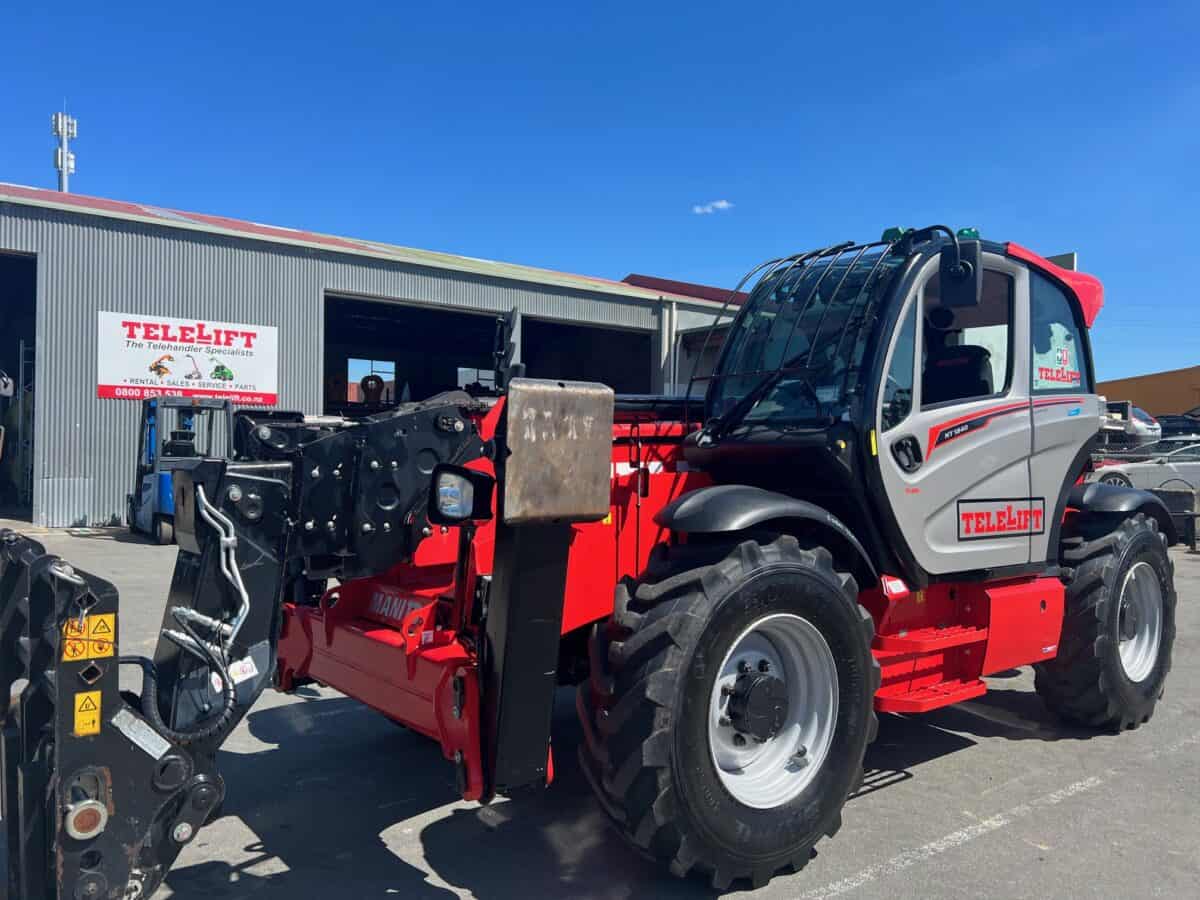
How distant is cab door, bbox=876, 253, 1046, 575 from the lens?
438cm

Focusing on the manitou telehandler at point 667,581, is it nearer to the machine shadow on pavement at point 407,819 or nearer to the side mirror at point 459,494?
the side mirror at point 459,494

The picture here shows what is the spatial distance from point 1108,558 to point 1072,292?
152 centimetres

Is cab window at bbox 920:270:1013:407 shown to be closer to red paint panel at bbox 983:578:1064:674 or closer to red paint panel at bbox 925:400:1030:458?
red paint panel at bbox 925:400:1030:458

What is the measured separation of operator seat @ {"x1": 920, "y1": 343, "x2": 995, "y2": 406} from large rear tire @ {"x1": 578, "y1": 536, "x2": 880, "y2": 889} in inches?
54.7

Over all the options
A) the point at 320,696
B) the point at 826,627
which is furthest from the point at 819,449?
the point at 320,696

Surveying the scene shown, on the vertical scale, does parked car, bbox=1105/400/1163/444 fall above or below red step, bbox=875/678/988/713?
above

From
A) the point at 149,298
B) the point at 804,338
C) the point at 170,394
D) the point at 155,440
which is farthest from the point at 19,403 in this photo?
the point at 804,338

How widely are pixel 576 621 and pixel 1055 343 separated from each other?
3.21 metres

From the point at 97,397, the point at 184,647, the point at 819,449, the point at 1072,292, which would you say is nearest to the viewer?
the point at 184,647

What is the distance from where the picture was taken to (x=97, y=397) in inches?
677

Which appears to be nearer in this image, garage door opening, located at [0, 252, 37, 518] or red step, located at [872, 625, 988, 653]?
red step, located at [872, 625, 988, 653]

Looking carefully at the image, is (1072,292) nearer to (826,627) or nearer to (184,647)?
(826,627)

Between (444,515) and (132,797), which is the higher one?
(444,515)

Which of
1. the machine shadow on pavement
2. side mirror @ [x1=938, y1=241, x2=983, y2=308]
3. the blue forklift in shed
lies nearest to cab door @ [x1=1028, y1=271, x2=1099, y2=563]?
side mirror @ [x1=938, y1=241, x2=983, y2=308]
